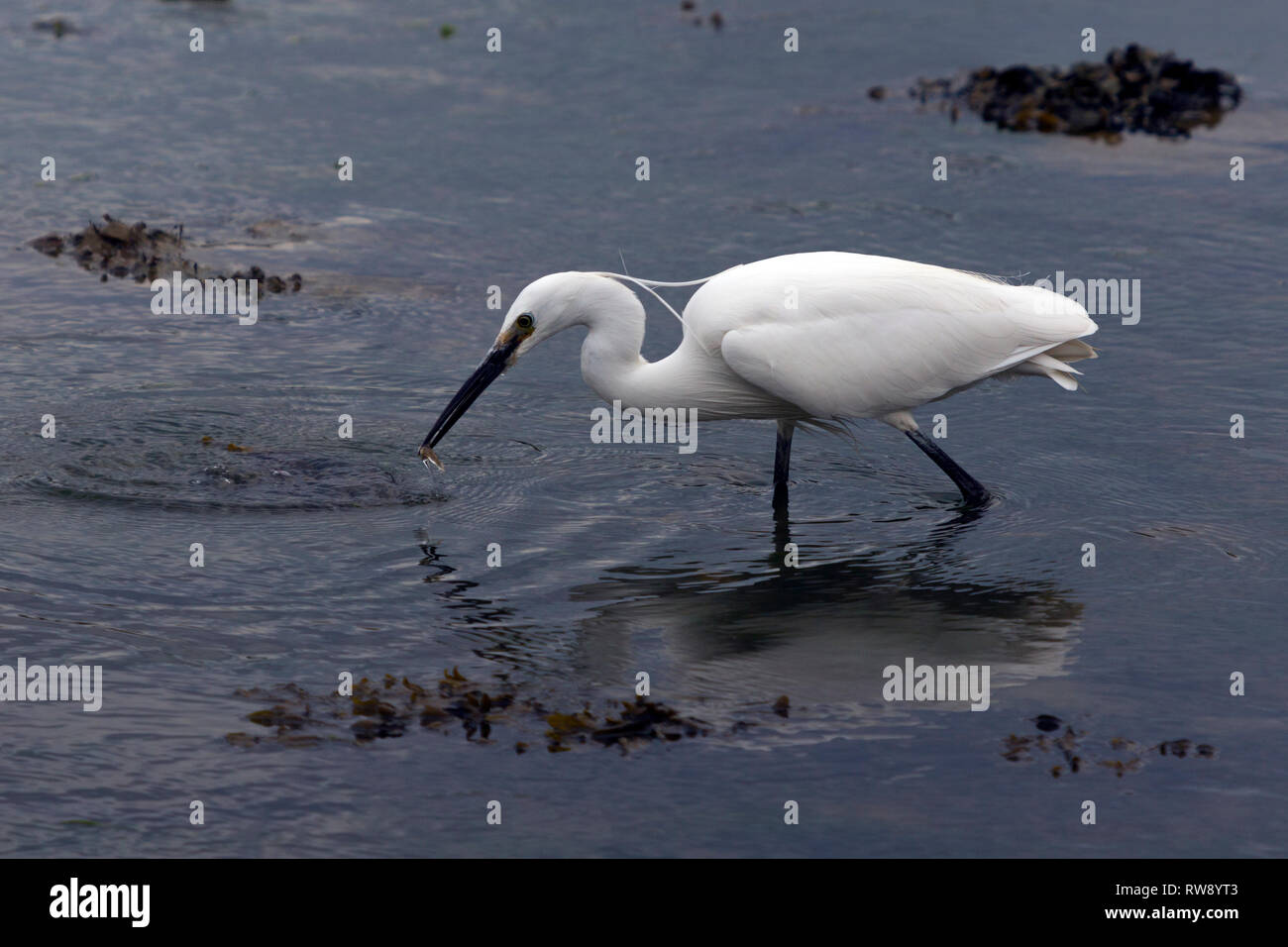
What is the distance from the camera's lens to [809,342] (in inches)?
340

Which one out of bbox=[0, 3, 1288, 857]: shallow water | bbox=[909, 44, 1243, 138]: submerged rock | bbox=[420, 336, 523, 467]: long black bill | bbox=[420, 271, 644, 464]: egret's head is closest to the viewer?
bbox=[0, 3, 1288, 857]: shallow water

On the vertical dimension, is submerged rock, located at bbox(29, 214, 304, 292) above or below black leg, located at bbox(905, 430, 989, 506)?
above

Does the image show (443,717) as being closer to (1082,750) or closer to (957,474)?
(1082,750)

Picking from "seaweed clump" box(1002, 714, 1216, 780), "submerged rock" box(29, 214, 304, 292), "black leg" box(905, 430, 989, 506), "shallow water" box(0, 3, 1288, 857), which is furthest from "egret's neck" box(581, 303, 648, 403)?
"submerged rock" box(29, 214, 304, 292)

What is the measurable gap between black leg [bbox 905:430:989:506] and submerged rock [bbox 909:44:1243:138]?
8.55 meters

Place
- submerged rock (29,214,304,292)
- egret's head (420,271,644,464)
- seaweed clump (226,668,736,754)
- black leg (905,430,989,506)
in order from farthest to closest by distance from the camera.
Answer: submerged rock (29,214,304,292) < black leg (905,430,989,506) < egret's head (420,271,644,464) < seaweed clump (226,668,736,754)

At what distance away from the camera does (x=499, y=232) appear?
13.4 metres

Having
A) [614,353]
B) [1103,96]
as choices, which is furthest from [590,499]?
[1103,96]

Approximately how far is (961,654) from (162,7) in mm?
15639

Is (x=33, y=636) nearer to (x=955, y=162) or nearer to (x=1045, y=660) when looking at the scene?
(x=1045, y=660)

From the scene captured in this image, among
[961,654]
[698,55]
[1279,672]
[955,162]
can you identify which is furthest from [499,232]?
[1279,672]

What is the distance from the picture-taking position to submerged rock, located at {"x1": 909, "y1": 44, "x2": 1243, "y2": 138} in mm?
16609

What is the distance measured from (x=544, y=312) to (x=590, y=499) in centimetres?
117

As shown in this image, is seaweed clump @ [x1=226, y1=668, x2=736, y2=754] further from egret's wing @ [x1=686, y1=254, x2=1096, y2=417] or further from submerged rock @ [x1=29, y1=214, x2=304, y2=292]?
submerged rock @ [x1=29, y1=214, x2=304, y2=292]
